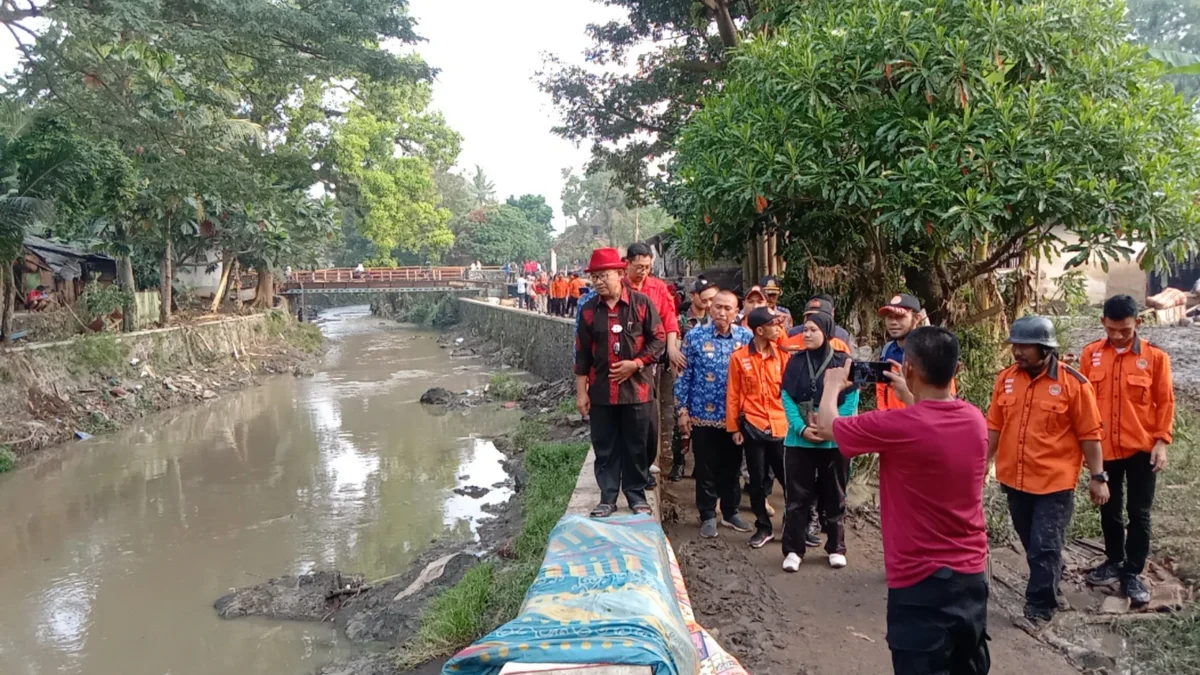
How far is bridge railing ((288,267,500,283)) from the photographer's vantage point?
36844 millimetres

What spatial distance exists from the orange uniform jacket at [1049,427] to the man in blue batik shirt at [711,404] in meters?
1.66

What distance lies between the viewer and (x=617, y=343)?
4.50m

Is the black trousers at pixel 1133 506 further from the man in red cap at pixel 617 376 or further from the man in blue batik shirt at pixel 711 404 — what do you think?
the man in red cap at pixel 617 376

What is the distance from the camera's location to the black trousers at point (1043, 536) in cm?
381

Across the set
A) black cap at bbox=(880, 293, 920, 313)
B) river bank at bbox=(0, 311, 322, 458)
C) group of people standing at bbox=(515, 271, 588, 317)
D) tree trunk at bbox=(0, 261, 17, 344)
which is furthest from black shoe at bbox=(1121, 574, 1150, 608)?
tree trunk at bbox=(0, 261, 17, 344)

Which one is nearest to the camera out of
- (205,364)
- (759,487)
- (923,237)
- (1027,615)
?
(1027,615)

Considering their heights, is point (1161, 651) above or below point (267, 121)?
below

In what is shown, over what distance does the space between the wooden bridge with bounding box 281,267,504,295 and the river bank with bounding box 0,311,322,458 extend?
12909 mm

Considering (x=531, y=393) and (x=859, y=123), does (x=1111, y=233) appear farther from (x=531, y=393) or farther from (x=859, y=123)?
(x=531, y=393)

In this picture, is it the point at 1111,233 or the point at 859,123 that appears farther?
the point at 859,123

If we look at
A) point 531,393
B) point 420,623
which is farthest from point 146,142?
point 420,623

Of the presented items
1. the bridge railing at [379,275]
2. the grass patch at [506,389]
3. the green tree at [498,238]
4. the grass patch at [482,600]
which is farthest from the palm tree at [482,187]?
the grass patch at [482,600]

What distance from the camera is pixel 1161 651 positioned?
3.59 metres

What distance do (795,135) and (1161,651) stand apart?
3401 mm
